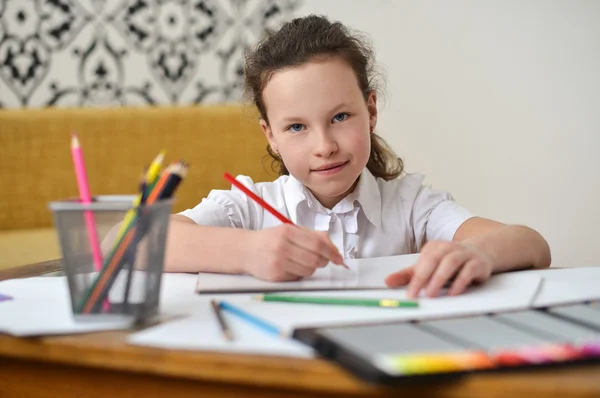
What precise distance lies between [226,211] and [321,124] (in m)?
0.26

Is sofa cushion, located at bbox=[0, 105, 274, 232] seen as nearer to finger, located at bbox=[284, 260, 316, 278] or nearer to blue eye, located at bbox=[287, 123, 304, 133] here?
blue eye, located at bbox=[287, 123, 304, 133]

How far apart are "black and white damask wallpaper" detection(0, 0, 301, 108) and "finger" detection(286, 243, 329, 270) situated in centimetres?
149

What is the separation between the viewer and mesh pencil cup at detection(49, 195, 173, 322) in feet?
2.14

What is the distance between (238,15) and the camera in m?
2.46

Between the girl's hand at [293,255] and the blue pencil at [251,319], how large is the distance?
0.15 metres

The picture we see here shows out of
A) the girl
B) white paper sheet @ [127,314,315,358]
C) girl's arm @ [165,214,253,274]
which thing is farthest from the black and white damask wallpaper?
white paper sheet @ [127,314,315,358]

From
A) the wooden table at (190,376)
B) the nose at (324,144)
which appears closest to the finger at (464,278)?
the wooden table at (190,376)

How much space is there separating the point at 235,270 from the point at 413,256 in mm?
252

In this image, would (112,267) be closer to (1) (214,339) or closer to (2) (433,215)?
(1) (214,339)

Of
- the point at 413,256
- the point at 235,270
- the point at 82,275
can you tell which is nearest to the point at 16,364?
the point at 82,275

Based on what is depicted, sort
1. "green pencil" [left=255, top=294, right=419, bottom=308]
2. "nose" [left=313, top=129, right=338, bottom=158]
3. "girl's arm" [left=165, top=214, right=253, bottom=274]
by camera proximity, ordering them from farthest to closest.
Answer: "nose" [left=313, top=129, right=338, bottom=158] → "girl's arm" [left=165, top=214, right=253, bottom=274] → "green pencil" [left=255, top=294, right=419, bottom=308]

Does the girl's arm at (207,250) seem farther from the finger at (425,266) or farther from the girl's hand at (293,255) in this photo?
the finger at (425,266)

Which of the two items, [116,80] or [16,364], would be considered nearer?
[16,364]

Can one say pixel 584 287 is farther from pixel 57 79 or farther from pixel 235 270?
pixel 57 79
